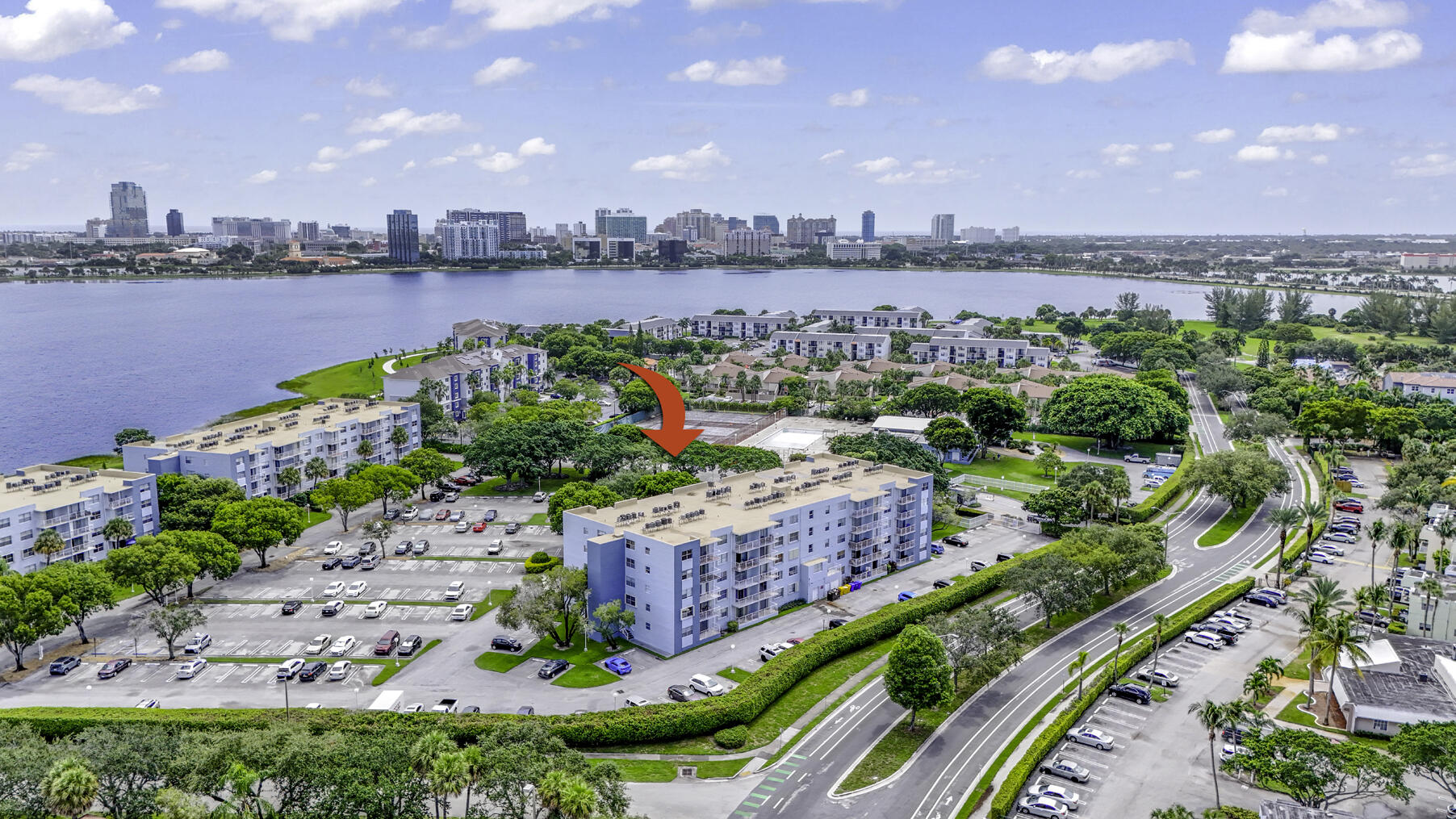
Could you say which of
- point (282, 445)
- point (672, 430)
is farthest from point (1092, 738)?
point (282, 445)

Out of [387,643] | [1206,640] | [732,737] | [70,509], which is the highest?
[70,509]

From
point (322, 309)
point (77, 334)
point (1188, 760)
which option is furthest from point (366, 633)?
point (322, 309)

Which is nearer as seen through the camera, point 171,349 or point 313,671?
point 313,671

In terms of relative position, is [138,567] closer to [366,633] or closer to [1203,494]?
[366,633]

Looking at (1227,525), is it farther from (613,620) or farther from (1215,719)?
(613,620)

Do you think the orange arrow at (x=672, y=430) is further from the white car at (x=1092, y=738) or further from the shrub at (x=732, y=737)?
the white car at (x=1092, y=738)
